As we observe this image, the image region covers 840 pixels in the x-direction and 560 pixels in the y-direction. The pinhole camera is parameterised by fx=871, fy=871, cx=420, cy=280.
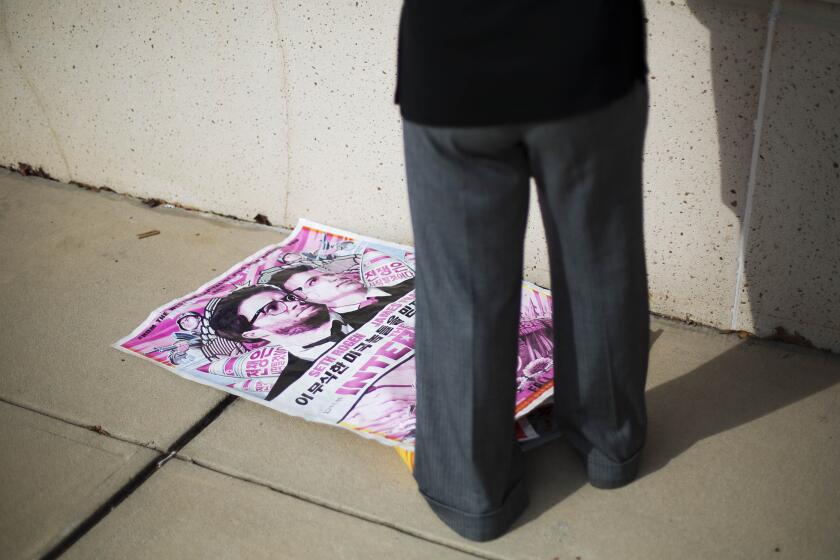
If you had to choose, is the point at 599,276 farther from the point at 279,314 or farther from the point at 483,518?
the point at 279,314

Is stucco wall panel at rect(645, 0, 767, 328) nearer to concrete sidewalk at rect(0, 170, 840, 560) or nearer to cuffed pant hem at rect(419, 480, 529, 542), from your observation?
concrete sidewalk at rect(0, 170, 840, 560)

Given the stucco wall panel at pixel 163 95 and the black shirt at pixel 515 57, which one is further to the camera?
the stucco wall panel at pixel 163 95

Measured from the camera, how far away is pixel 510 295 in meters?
1.38

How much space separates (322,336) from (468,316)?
797 mm

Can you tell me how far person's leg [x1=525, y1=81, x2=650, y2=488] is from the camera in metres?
1.26

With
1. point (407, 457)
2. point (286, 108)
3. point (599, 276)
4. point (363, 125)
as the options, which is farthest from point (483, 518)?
point (286, 108)

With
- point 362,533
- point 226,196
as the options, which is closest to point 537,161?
point 362,533

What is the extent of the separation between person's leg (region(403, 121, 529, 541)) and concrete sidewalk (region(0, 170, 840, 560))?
11cm

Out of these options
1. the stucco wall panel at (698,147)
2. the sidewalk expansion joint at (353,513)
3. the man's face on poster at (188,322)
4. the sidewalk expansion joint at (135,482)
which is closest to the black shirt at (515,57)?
the stucco wall panel at (698,147)

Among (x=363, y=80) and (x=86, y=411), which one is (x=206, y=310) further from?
(x=363, y=80)

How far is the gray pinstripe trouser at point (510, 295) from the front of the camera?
4.17 feet

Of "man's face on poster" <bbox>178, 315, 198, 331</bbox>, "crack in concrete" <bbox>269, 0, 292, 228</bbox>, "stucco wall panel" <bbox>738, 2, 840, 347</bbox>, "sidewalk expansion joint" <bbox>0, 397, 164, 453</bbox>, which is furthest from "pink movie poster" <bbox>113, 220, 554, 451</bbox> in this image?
"stucco wall panel" <bbox>738, 2, 840, 347</bbox>

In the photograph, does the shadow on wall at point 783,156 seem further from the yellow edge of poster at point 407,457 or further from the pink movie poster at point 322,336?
the yellow edge of poster at point 407,457

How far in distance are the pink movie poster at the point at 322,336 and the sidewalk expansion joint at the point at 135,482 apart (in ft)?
0.23
